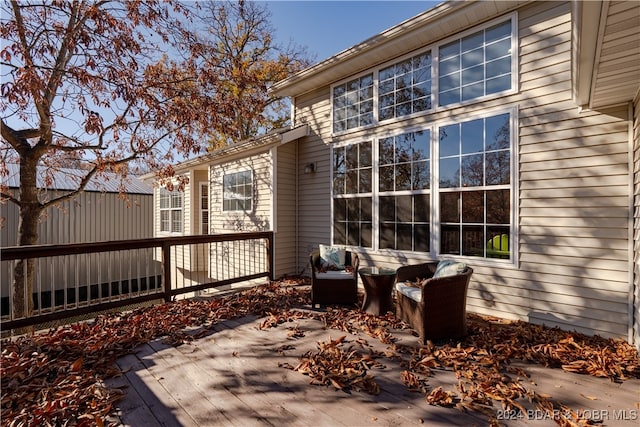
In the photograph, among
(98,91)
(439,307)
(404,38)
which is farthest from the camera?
(98,91)

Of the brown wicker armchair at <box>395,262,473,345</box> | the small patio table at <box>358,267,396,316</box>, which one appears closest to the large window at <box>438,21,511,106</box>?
the brown wicker armchair at <box>395,262,473,345</box>

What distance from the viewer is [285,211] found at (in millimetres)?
6629

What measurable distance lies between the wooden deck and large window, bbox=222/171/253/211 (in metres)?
4.46

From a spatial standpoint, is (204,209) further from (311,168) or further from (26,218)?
(311,168)

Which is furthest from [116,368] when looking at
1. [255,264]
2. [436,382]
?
[255,264]

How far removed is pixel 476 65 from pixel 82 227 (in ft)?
46.6

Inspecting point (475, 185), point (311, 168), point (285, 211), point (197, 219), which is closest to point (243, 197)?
point (285, 211)

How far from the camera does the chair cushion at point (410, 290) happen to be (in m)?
3.31

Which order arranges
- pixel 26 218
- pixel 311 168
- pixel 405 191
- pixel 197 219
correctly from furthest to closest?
1. pixel 197 219
2. pixel 311 168
3. pixel 26 218
4. pixel 405 191

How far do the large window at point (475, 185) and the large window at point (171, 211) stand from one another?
8.51 m

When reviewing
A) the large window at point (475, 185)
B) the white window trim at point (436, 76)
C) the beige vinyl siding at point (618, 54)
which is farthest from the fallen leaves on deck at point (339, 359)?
the white window trim at point (436, 76)

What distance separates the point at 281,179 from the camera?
21.5ft

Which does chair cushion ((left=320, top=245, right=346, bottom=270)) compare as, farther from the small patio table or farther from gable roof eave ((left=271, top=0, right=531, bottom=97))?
gable roof eave ((left=271, top=0, right=531, bottom=97))

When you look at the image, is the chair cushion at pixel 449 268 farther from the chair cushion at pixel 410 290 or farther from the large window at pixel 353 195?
the large window at pixel 353 195
